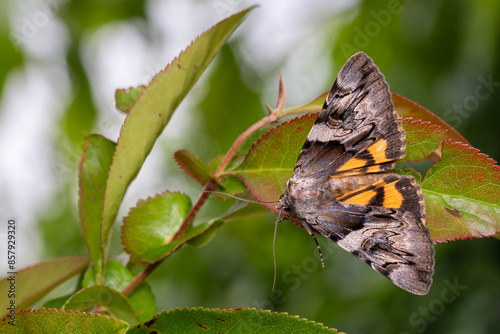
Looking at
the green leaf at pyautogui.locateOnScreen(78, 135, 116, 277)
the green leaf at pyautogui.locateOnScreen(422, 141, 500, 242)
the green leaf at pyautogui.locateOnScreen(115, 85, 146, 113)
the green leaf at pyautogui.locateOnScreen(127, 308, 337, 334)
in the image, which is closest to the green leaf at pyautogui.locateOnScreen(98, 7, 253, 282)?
the green leaf at pyautogui.locateOnScreen(78, 135, 116, 277)

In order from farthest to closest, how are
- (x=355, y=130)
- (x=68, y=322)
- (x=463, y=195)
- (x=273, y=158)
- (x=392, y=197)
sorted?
(x=355, y=130) → (x=392, y=197) → (x=273, y=158) → (x=463, y=195) → (x=68, y=322)

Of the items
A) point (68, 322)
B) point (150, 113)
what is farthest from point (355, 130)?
point (68, 322)

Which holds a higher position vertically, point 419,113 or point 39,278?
point 39,278

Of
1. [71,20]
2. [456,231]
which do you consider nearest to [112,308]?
[456,231]

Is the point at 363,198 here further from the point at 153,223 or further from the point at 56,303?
the point at 56,303

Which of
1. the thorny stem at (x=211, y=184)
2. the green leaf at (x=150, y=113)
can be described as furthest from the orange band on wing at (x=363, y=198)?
the green leaf at (x=150, y=113)

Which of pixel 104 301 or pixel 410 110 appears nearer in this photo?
pixel 104 301
